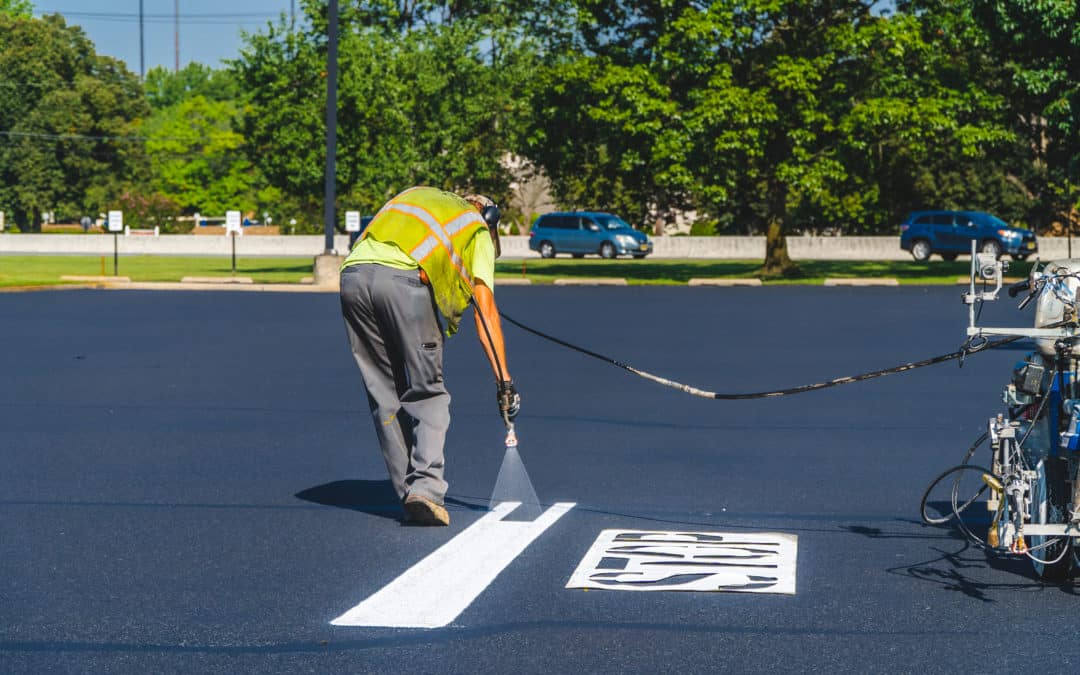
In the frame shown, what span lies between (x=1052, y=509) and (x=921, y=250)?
4889 cm

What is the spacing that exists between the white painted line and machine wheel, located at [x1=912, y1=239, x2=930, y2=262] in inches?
1864

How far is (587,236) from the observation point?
57.3 meters

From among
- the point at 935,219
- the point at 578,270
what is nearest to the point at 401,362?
the point at 578,270

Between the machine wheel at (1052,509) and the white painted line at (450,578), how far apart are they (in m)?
2.25

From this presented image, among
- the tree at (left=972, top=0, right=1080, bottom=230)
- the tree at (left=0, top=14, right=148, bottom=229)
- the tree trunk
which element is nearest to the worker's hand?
the tree at (left=972, top=0, right=1080, bottom=230)

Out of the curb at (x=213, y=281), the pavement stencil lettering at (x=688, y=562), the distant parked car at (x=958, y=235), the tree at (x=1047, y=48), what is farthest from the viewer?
the distant parked car at (x=958, y=235)

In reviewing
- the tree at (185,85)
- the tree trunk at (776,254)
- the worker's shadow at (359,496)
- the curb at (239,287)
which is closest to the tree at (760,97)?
the tree trunk at (776,254)

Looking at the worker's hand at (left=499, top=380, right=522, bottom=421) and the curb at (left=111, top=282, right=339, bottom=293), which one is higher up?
the worker's hand at (left=499, top=380, right=522, bottom=421)

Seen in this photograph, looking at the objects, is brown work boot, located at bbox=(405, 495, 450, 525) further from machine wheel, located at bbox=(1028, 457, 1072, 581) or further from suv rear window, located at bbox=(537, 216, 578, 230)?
suv rear window, located at bbox=(537, 216, 578, 230)

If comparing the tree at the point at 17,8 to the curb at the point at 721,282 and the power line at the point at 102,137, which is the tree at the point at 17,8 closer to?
the power line at the point at 102,137

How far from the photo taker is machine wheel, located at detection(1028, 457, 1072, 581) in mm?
6039

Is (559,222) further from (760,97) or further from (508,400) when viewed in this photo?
(508,400)

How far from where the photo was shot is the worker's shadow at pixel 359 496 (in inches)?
321

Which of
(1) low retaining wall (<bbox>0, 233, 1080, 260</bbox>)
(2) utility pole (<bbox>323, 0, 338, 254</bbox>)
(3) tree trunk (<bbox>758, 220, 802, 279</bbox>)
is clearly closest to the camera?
(2) utility pole (<bbox>323, 0, 338, 254</bbox>)
